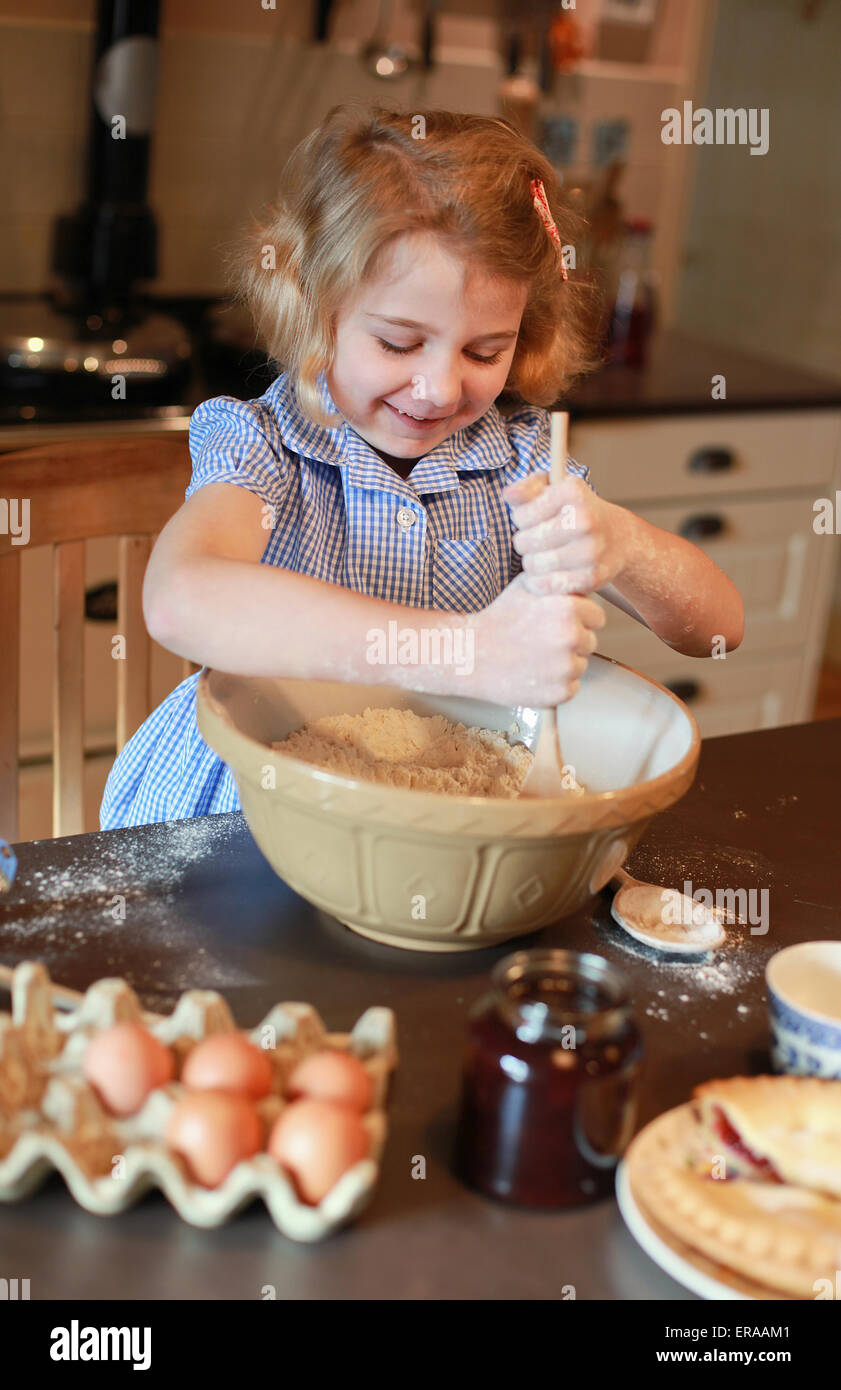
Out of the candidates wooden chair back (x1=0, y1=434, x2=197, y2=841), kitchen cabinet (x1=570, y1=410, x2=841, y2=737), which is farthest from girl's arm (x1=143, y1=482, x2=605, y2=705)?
kitchen cabinet (x1=570, y1=410, x2=841, y2=737)

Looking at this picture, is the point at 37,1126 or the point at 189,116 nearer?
the point at 37,1126

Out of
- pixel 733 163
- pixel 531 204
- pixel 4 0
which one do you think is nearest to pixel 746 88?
pixel 733 163

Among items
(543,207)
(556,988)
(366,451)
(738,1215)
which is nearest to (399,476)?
(366,451)

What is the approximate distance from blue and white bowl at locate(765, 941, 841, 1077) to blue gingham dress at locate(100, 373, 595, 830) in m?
0.56

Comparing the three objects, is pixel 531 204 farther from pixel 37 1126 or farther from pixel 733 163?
pixel 733 163

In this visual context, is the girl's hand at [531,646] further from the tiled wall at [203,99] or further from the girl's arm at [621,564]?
the tiled wall at [203,99]

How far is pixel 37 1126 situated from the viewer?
24.6 inches

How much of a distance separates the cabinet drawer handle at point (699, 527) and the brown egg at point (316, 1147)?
2055 millimetres

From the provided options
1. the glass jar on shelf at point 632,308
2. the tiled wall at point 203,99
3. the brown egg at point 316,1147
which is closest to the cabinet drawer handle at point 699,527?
the glass jar on shelf at point 632,308

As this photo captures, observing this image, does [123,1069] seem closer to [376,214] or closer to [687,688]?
[376,214]

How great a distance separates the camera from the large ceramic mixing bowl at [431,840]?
73 cm

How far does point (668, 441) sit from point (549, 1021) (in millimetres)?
1955

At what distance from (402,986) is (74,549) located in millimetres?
675

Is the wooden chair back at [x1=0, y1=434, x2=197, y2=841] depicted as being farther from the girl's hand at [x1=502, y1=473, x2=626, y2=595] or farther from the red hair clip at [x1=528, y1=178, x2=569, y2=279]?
the girl's hand at [x1=502, y1=473, x2=626, y2=595]
